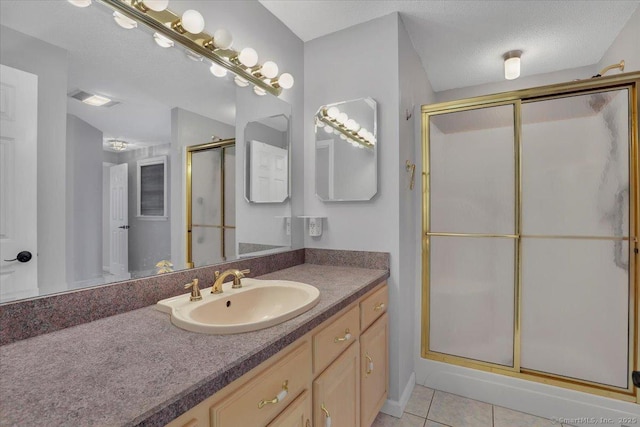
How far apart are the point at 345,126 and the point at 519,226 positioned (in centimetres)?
128

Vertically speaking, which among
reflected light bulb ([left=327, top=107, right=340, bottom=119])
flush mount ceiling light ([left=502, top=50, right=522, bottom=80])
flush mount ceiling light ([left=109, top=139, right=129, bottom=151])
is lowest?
flush mount ceiling light ([left=109, top=139, right=129, bottom=151])

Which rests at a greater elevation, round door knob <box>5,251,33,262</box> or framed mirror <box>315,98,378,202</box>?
framed mirror <box>315,98,378,202</box>

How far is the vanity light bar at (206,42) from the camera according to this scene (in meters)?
1.11

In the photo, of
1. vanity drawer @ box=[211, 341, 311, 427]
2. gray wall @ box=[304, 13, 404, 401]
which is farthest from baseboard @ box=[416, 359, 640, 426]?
vanity drawer @ box=[211, 341, 311, 427]

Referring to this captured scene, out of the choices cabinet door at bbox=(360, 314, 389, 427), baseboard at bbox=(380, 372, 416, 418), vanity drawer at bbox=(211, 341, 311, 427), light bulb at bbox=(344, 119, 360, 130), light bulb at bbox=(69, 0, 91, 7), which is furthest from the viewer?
light bulb at bbox=(344, 119, 360, 130)

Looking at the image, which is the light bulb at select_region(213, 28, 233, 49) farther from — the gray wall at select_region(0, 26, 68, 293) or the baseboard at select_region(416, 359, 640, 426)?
the baseboard at select_region(416, 359, 640, 426)

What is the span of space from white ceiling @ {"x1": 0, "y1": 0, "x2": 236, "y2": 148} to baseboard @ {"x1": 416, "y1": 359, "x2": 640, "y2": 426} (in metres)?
2.21

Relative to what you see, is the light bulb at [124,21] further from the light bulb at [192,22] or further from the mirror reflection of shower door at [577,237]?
the mirror reflection of shower door at [577,237]

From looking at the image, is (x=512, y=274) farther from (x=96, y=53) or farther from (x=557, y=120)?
(x=96, y=53)

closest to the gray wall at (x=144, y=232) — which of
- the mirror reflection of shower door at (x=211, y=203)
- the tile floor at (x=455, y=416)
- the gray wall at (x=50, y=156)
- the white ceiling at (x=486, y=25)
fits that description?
the mirror reflection of shower door at (x=211, y=203)

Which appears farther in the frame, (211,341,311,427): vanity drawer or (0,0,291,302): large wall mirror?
(0,0,291,302): large wall mirror

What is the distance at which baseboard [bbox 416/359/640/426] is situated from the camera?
1.69 m

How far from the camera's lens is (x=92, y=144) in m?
1.03

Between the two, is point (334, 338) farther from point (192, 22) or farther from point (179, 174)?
point (192, 22)
